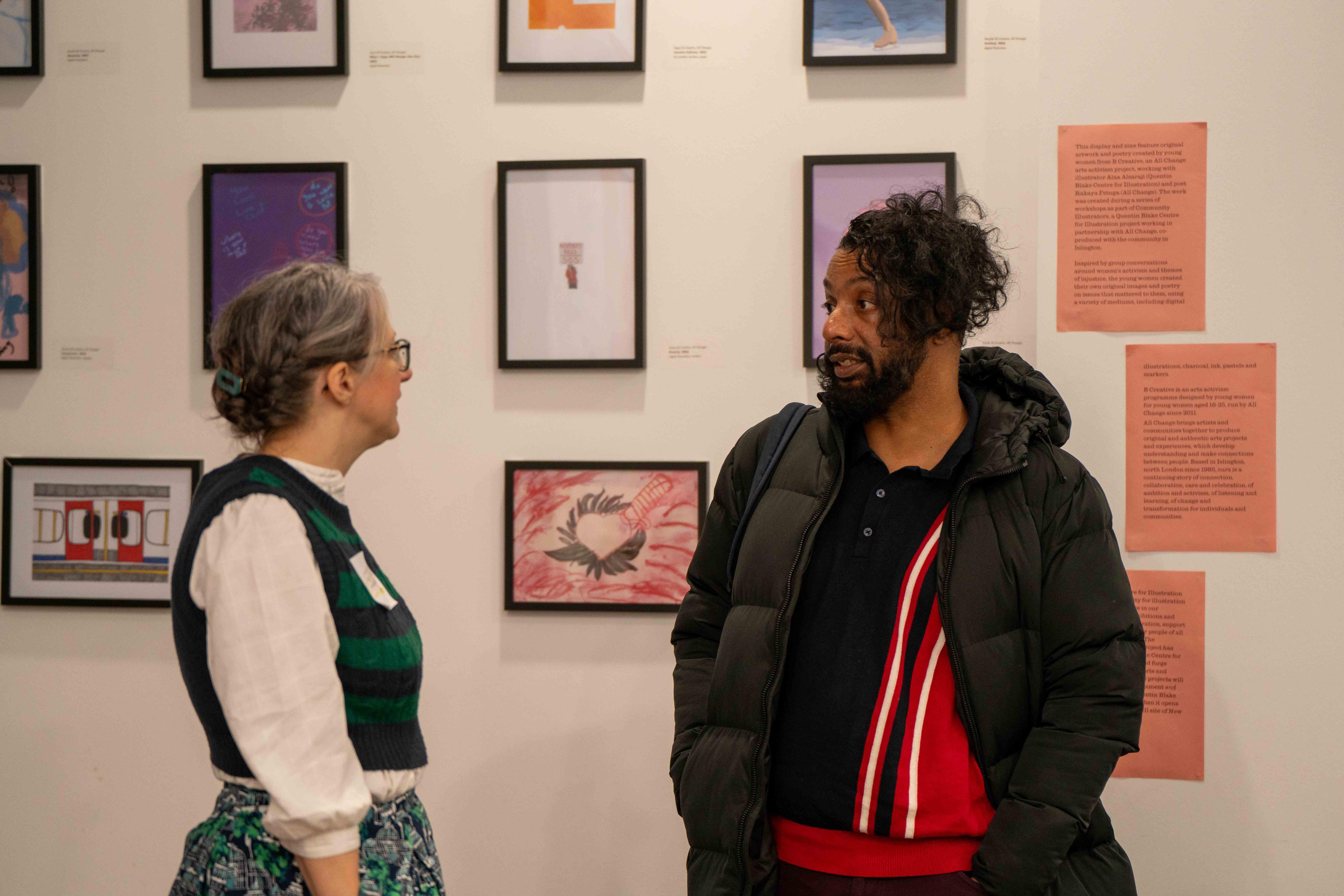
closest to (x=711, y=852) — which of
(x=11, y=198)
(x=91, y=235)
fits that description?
(x=91, y=235)

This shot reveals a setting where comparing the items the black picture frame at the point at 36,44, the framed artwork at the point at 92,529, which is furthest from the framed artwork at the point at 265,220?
the black picture frame at the point at 36,44

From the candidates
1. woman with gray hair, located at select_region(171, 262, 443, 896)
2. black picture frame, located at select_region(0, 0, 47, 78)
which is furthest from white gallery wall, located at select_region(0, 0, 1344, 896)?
woman with gray hair, located at select_region(171, 262, 443, 896)

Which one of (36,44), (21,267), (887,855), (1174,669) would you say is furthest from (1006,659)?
(36,44)

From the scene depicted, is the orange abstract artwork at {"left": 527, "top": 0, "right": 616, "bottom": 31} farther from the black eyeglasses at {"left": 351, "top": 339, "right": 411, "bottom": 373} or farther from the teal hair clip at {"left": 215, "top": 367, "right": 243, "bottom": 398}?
the teal hair clip at {"left": 215, "top": 367, "right": 243, "bottom": 398}

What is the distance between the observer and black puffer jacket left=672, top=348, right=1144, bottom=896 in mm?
1397

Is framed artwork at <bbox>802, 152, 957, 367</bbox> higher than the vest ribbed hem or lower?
higher

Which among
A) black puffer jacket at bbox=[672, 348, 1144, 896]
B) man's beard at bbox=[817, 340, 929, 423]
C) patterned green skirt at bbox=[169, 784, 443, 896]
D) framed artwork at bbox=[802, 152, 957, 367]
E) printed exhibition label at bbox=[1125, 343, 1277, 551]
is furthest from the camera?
framed artwork at bbox=[802, 152, 957, 367]

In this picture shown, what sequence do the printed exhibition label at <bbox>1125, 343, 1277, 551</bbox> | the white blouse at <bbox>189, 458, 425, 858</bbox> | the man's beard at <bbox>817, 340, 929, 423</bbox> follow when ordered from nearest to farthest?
1. the white blouse at <bbox>189, 458, 425, 858</bbox>
2. the man's beard at <bbox>817, 340, 929, 423</bbox>
3. the printed exhibition label at <bbox>1125, 343, 1277, 551</bbox>

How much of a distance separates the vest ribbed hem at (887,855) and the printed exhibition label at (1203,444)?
2.87 feet

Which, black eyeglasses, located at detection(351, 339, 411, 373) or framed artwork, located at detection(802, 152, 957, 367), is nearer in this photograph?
Answer: black eyeglasses, located at detection(351, 339, 411, 373)

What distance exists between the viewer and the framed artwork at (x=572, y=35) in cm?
219

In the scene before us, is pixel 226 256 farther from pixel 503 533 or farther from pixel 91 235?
pixel 503 533

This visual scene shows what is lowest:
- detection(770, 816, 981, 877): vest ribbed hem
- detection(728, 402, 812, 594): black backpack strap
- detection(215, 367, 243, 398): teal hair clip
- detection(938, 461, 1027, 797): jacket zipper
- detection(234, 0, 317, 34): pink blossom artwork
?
detection(770, 816, 981, 877): vest ribbed hem

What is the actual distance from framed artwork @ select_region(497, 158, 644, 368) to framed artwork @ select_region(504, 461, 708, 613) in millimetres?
248
